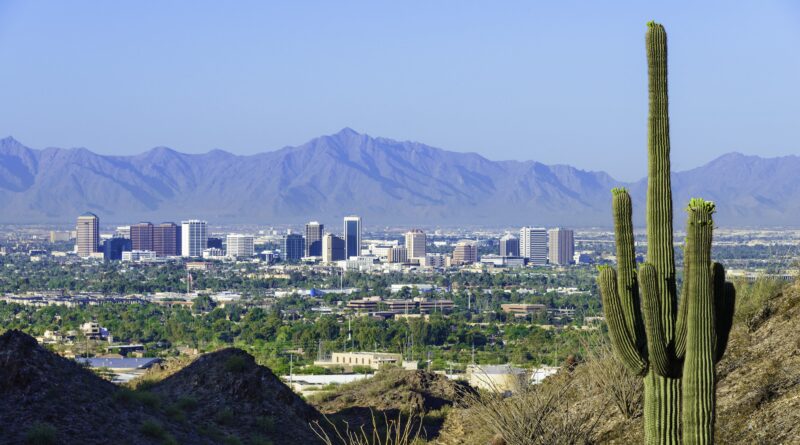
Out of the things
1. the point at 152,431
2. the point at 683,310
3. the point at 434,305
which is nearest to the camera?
the point at 683,310

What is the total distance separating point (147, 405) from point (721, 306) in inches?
536

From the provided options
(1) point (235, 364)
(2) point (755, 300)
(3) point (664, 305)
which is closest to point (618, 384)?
(2) point (755, 300)

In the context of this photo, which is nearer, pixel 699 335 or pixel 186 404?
pixel 699 335

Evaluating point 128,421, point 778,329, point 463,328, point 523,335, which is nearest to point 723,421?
point 778,329

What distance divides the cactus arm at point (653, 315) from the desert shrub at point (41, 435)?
10.8m

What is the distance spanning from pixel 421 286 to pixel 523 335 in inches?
2947

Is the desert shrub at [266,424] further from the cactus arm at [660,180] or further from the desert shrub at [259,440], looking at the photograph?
the cactus arm at [660,180]

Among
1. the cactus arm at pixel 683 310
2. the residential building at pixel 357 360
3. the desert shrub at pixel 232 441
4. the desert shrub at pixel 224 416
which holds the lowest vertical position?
the residential building at pixel 357 360

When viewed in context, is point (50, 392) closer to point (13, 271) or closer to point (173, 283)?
point (173, 283)

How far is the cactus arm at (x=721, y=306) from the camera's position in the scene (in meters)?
11.1

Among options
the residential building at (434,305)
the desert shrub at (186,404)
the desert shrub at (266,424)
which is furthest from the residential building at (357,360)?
the residential building at (434,305)

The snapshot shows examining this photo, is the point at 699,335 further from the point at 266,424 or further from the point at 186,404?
the point at 186,404

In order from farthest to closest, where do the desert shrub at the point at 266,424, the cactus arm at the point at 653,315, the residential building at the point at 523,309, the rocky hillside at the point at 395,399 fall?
the residential building at the point at 523,309 → the rocky hillside at the point at 395,399 → the desert shrub at the point at 266,424 → the cactus arm at the point at 653,315

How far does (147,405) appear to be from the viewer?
22500 mm
